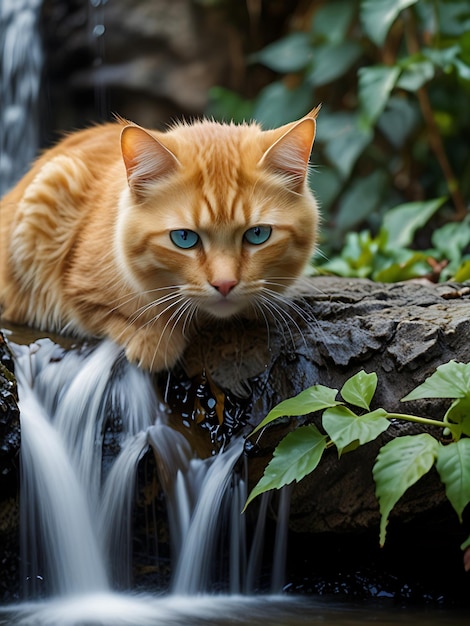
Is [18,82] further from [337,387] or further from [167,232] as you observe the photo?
[337,387]

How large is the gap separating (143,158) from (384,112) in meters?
3.38

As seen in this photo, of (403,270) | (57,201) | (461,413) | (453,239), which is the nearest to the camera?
(461,413)

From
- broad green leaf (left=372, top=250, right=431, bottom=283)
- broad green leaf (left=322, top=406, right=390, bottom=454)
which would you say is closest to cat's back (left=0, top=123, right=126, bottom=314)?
broad green leaf (left=322, top=406, right=390, bottom=454)

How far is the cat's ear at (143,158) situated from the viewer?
217 centimetres

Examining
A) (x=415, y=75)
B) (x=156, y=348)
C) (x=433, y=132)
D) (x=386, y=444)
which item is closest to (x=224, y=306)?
(x=156, y=348)

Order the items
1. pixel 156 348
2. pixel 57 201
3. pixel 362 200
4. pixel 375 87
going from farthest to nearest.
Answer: pixel 362 200 < pixel 375 87 < pixel 57 201 < pixel 156 348

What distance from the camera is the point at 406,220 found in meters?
4.58

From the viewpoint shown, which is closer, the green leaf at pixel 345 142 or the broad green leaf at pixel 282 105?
the green leaf at pixel 345 142

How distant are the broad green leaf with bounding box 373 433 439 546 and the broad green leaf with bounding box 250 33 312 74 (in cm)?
375

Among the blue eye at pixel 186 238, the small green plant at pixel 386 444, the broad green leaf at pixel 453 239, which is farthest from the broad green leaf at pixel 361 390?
the broad green leaf at pixel 453 239

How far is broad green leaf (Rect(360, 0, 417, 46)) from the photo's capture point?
14.7 ft

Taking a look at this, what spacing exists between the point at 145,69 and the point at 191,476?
422cm

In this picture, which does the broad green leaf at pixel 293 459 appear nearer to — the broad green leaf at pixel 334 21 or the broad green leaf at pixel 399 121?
the broad green leaf at pixel 399 121

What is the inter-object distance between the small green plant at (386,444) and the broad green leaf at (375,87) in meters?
2.59
